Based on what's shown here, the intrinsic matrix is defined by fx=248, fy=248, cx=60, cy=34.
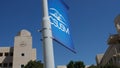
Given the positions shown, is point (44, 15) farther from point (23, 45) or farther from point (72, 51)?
point (23, 45)

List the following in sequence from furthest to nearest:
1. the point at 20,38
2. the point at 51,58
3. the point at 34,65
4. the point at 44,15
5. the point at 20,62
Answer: the point at 20,38
the point at 20,62
the point at 34,65
the point at 44,15
the point at 51,58

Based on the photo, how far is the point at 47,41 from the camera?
6242 mm

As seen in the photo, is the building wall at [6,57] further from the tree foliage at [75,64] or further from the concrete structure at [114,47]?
the concrete structure at [114,47]

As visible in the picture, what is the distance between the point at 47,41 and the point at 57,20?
92 centimetres

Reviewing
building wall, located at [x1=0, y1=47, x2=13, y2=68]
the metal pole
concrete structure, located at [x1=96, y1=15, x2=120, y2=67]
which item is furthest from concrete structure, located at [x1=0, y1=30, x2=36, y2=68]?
the metal pole

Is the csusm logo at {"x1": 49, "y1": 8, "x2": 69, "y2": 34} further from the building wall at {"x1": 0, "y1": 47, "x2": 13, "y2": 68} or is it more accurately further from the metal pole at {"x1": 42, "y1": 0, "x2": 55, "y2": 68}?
the building wall at {"x1": 0, "y1": 47, "x2": 13, "y2": 68}

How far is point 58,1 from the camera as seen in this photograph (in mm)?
7117

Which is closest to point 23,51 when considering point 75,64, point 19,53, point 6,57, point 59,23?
point 19,53

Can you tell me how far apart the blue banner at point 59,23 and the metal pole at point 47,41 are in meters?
0.21

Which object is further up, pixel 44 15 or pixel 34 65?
pixel 34 65

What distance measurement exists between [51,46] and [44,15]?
888mm

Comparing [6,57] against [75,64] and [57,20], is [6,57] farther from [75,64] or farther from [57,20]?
[57,20]

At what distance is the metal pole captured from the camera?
235 inches

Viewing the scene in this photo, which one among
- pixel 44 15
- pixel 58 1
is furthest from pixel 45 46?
pixel 58 1
